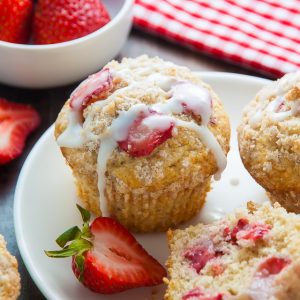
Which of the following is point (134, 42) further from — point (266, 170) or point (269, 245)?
point (269, 245)

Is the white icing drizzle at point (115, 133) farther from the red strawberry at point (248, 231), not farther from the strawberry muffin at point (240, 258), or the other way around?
the red strawberry at point (248, 231)

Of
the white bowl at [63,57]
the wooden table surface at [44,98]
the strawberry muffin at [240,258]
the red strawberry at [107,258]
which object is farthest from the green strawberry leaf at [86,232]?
the white bowl at [63,57]

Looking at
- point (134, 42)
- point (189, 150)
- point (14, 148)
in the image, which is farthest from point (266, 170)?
point (134, 42)

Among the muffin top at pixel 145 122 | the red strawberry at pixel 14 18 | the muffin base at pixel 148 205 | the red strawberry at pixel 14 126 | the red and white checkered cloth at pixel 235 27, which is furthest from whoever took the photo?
the red and white checkered cloth at pixel 235 27

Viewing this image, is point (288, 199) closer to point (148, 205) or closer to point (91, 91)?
point (148, 205)

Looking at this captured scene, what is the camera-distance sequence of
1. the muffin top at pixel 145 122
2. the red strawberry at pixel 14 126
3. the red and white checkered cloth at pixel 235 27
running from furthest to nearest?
the red and white checkered cloth at pixel 235 27, the red strawberry at pixel 14 126, the muffin top at pixel 145 122

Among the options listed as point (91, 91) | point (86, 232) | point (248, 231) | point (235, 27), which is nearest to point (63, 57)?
point (91, 91)

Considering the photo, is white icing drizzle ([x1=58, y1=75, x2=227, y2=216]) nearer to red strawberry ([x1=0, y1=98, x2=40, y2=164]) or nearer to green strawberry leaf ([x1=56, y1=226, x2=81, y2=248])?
green strawberry leaf ([x1=56, y1=226, x2=81, y2=248])
